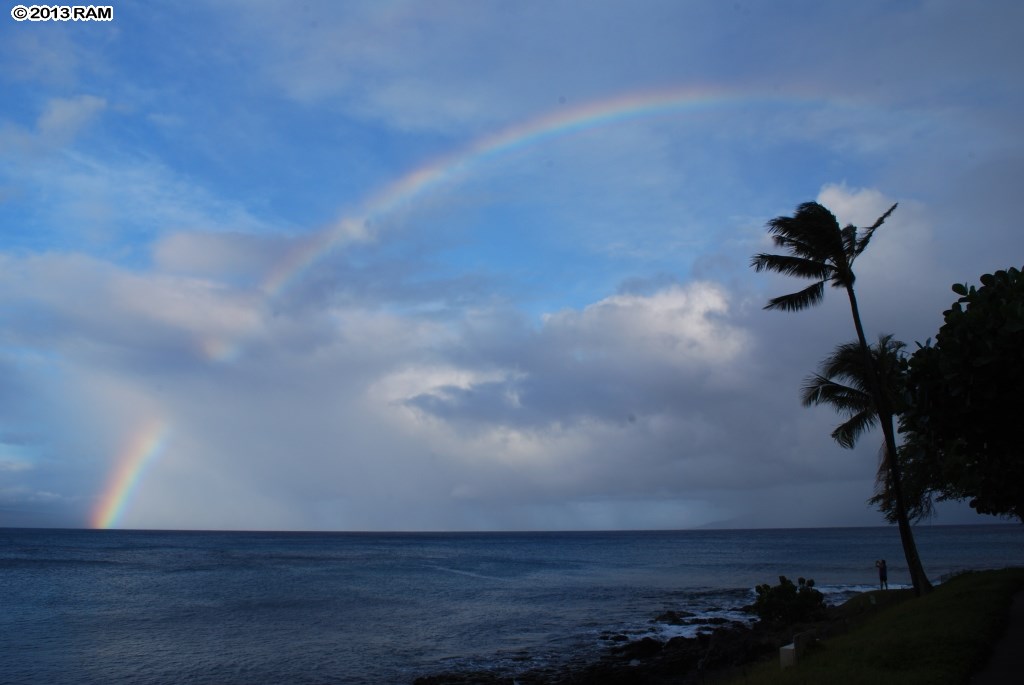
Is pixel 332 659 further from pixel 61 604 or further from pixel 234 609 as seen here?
pixel 61 604

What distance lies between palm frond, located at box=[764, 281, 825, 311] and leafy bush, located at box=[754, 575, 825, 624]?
43.7 ft

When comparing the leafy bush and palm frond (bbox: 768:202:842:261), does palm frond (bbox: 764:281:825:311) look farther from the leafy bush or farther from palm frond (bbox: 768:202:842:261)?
the leafy bush

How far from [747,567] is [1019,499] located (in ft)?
239

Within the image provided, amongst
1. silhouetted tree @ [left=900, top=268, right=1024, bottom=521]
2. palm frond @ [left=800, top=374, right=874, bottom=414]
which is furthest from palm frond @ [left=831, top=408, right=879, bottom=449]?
silhouetted tree @ [left=900, top=268, right=1024, bottom=521]

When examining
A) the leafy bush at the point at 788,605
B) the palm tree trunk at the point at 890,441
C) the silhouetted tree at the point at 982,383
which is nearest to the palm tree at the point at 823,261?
the palm tree trunk at the point at 890,441

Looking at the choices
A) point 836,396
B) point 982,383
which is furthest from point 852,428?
point 982,383

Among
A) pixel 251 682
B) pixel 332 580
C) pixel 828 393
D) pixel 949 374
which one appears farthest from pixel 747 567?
pixel 949 374

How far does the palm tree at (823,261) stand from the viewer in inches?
968

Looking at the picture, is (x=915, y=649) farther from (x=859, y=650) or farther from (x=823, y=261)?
(x=823, y=261)

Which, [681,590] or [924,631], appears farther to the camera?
[681,590]

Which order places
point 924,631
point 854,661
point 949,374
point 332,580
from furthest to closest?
1. point 332,580
2. point 924,631
3. point 854,661
4. point 949,374

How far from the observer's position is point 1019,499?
11312mm

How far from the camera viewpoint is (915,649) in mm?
13891

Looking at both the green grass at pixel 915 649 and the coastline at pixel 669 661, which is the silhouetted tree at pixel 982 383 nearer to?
the green grass at pixel 915 649
